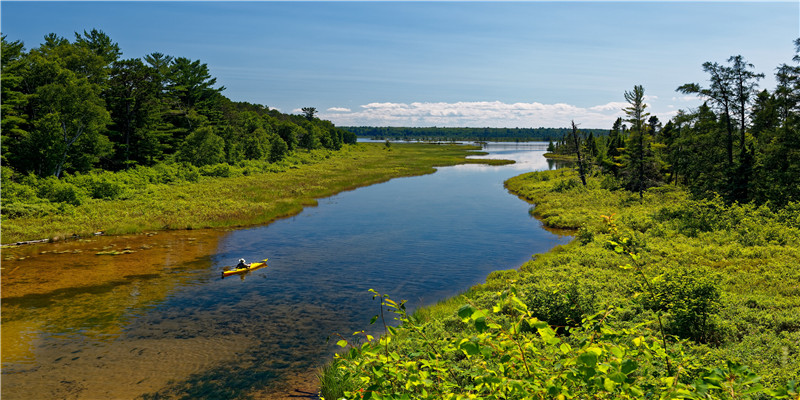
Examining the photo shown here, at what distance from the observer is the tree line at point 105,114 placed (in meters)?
39.4

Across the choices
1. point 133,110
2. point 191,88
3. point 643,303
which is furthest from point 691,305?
point 191,88

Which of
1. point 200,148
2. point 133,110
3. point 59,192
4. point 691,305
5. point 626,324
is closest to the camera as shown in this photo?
point 626,324

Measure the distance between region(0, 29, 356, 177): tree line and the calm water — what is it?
1858 centimetres

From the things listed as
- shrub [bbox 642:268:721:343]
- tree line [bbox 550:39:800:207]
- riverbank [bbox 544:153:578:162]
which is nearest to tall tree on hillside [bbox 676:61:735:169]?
tree line [bbox 550:39:800:207]

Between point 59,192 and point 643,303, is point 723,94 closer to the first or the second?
point 643,303

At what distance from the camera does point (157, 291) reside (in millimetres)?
20266

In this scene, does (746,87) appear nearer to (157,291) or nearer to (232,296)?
(232,296)

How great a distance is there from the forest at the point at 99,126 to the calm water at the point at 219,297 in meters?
14.1

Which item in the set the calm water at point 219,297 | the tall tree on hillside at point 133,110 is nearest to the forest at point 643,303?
the calm water at point 219,297

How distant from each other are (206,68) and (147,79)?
2005 cm

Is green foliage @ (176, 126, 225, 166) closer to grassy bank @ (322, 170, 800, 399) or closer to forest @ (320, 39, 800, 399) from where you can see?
forest @ (320, 39, 800, 399)

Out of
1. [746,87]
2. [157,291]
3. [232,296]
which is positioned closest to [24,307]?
[157,291]

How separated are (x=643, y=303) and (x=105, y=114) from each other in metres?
51.0

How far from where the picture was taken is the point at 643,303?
1448 centimetres
